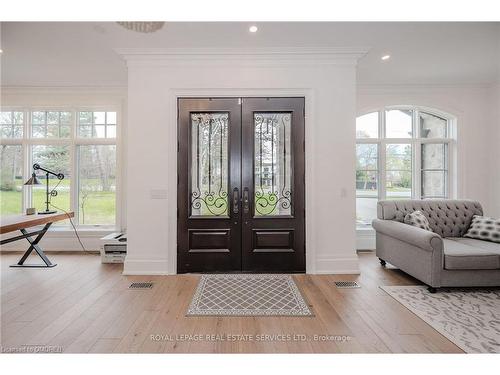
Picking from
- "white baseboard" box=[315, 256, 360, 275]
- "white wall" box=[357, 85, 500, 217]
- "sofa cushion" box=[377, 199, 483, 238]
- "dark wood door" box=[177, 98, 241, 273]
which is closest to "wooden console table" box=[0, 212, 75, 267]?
"dark wood door" box=[177, 98, 241, 273]

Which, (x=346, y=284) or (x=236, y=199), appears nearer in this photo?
(x=346, y=284)

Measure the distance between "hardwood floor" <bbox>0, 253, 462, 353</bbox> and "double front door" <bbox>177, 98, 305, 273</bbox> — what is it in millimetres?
511

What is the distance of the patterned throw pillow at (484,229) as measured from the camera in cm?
363

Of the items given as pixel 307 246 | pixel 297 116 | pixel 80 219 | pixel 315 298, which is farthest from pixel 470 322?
pixel 80 219

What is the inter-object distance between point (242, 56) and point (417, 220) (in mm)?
3188

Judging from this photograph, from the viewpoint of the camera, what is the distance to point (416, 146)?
5.24m

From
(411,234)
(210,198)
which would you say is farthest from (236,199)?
(411,234)

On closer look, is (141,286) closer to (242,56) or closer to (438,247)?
(242,56)

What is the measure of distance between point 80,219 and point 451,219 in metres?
5.98

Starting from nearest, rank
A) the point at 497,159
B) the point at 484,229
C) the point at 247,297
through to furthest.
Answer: the point at 247,297
the point at 484,229
the point at 497,159

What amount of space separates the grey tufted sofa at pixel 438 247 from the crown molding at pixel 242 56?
7.14ft

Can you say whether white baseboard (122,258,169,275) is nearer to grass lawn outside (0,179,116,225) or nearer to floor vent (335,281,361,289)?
grass lawn outside (0,179,116,225)

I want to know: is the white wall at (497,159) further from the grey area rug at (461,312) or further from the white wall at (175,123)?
the white wall at (175,123)

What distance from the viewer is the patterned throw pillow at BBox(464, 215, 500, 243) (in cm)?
363
